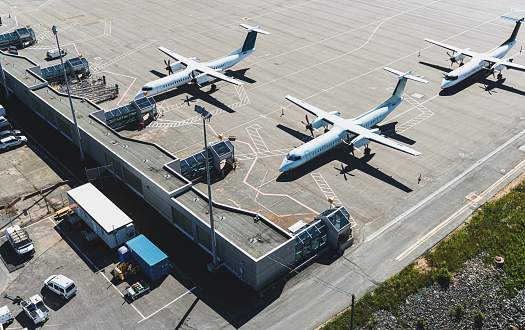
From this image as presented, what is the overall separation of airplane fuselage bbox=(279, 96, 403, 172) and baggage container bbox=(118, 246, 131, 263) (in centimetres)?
2350

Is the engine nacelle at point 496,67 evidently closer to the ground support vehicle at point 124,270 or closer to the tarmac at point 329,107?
the tarmac at point 329,107

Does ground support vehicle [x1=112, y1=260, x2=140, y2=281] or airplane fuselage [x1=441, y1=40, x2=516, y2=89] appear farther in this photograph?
airplane fuselage [x1=441, y1=40, x2=516, y2=89]

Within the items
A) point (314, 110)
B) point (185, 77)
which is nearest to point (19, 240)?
point (185, 77)

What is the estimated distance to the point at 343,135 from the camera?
7112cm

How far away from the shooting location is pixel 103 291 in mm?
50344

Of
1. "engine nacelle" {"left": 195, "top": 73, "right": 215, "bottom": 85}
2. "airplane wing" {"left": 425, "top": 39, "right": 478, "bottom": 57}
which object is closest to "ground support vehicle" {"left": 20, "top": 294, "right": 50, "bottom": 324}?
"engine nacelle" {"left": 195, "top": 73, "right": 215, "bottom": 85}

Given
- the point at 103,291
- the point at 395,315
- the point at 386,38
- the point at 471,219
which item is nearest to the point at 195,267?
the point at 103,291

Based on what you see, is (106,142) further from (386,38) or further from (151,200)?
(386,38)

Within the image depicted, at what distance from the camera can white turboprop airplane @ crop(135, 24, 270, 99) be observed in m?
85.1

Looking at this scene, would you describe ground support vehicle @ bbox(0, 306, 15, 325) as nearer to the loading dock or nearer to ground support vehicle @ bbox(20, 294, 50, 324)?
ground support vehicle @ bbox(20, 294, 50, 324)

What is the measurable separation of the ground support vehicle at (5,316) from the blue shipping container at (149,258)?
512 inches

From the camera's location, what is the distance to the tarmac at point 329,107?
2208 inches

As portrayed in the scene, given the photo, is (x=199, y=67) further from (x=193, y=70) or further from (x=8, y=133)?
(x=8, y=133)

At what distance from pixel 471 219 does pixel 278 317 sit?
28.6 metres
